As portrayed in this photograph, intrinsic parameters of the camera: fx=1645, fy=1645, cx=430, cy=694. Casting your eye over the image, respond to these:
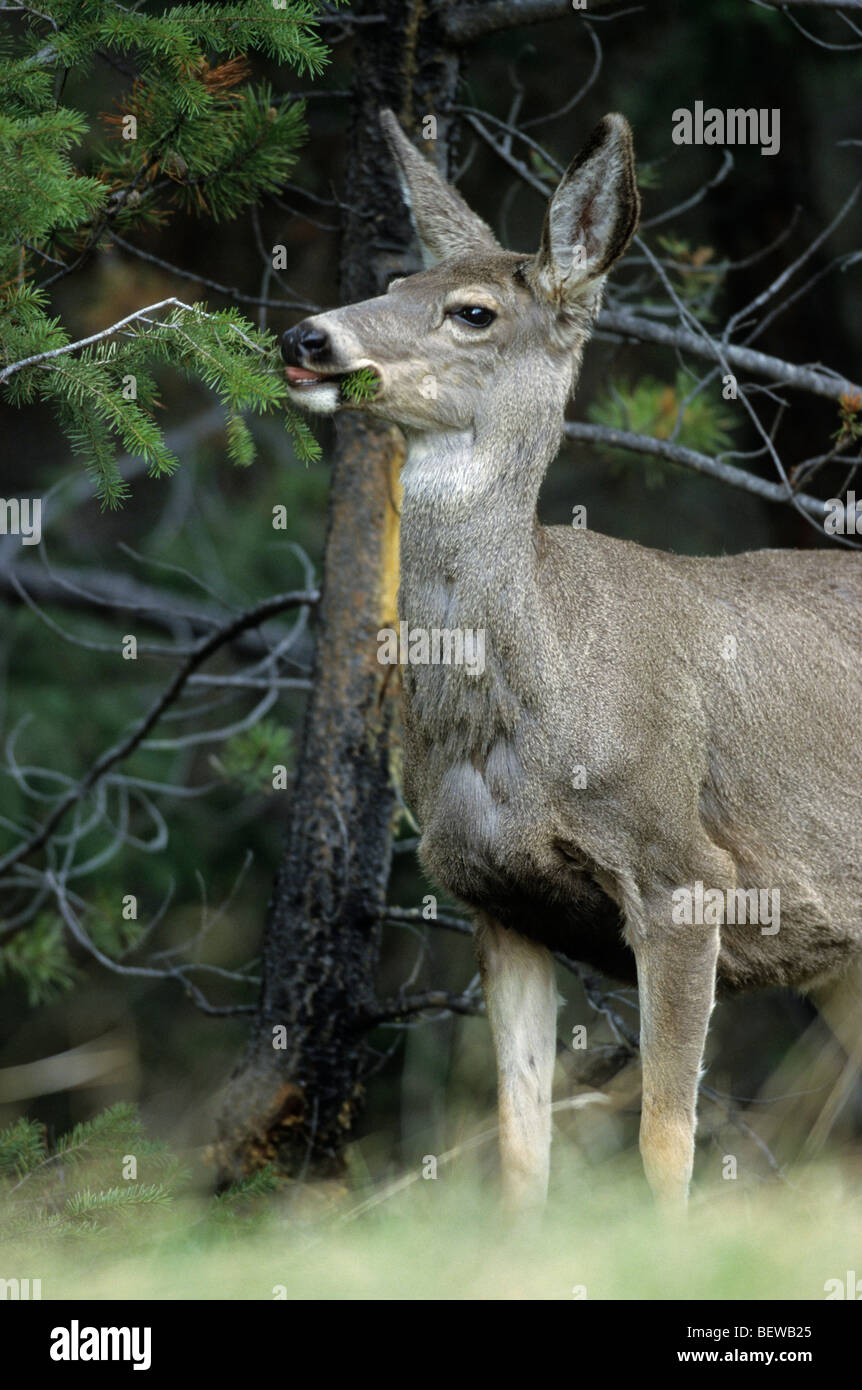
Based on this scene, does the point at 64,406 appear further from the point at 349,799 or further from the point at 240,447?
the point at 349,799

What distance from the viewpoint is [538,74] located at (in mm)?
10953

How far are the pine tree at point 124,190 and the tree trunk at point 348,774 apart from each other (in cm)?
176

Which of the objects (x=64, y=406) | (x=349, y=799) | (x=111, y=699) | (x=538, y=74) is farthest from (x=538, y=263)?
(x=111, y=699)

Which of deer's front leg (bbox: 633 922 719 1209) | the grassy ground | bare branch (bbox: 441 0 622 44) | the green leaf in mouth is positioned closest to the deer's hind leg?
the grassy ground

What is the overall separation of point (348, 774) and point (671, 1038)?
2.34 m

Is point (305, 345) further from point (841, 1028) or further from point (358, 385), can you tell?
point (841, 1028)

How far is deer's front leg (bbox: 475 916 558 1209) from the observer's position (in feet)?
19.8

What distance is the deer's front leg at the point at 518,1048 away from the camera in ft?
19.8

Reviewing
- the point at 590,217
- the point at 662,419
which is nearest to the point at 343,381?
the point at 590,217

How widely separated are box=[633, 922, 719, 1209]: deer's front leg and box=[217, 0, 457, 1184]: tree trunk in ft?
6.78

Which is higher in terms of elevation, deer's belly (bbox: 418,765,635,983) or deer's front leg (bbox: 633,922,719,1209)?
deer's belly (bbox: 418,765,635,983)

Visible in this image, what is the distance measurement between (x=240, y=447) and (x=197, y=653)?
8.00 ft

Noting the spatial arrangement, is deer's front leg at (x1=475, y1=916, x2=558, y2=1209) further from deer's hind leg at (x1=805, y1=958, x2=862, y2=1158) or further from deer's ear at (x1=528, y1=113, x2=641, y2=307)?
deer's ear at (x1=528, y1=113, x2=641, y2=307)
